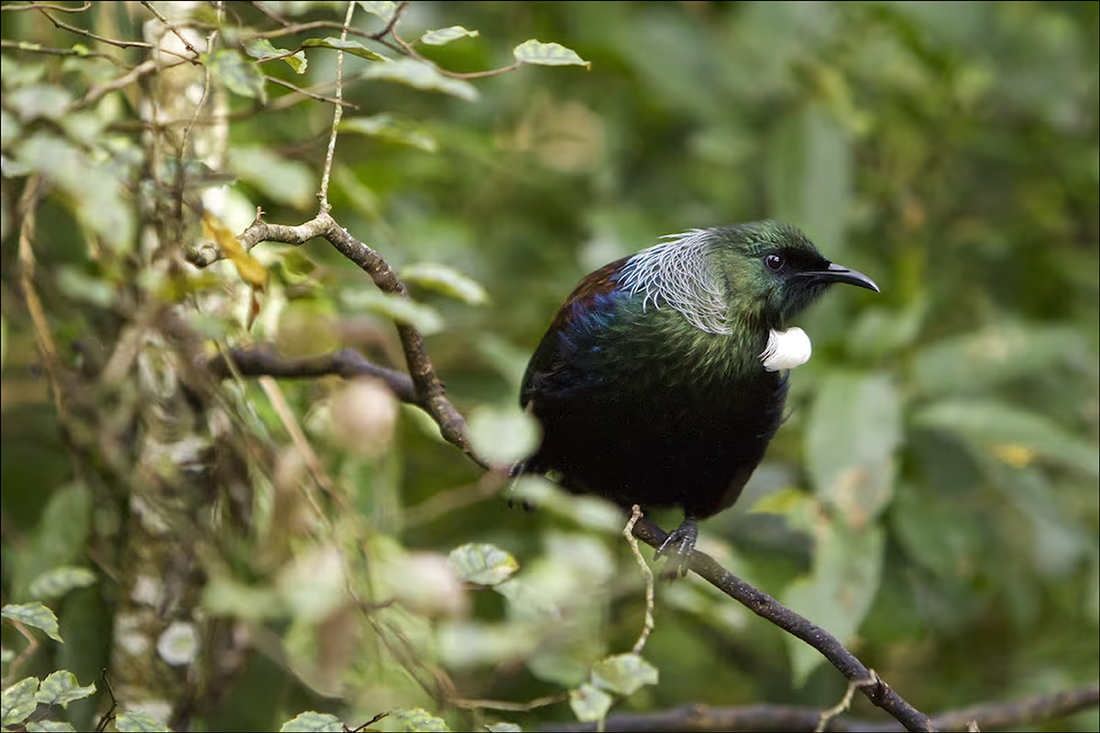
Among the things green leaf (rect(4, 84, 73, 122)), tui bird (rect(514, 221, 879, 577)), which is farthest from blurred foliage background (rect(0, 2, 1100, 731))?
tui bird (rect(514, 221, 879, 577))

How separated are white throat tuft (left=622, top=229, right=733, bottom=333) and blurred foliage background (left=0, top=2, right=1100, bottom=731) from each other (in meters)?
0.42

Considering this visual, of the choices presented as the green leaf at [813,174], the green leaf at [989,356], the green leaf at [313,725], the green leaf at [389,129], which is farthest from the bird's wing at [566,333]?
the green leaf at [989,356]

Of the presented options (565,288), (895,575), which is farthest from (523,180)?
(895,575)

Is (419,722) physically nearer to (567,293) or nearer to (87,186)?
(87,186)

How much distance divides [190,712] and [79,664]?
27 cm

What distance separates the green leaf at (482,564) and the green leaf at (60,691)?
22.1 inches

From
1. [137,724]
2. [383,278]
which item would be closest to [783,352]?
[383,278]

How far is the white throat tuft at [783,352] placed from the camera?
2.60m

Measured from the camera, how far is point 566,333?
2.67m

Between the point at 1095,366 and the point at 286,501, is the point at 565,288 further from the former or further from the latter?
the point at 286,501

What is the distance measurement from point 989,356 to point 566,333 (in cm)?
169

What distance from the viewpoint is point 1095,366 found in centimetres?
414

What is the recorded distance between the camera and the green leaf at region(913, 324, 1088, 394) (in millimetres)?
3715

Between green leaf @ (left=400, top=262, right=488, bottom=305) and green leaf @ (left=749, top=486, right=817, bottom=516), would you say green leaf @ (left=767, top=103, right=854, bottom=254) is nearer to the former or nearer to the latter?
green leaf @ (left=749, top=486, right=817, bottom=516)
